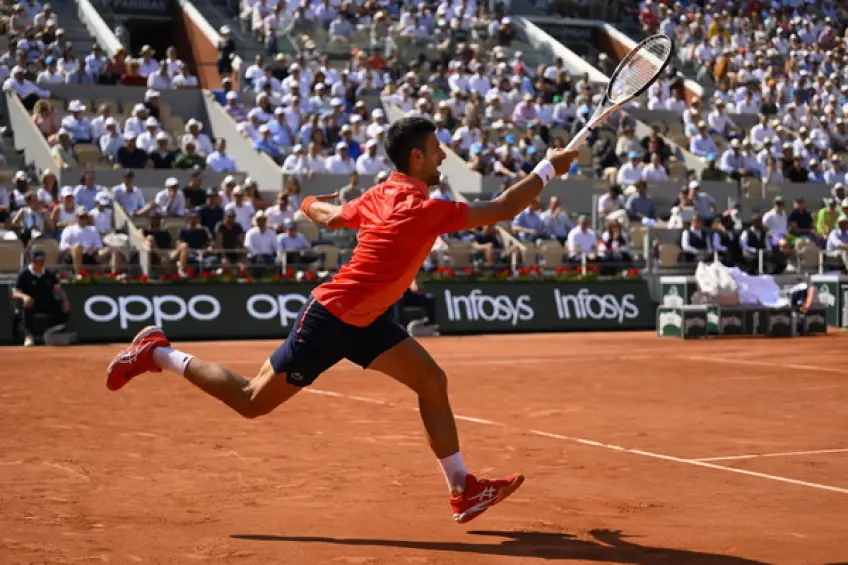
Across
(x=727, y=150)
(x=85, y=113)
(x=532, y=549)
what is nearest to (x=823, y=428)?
(x=532, y=549)

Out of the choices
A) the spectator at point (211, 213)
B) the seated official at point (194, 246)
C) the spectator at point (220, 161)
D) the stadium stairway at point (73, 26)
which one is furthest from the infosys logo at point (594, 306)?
the stadium stairway at point (73, 26)

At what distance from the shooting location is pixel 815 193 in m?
31.8

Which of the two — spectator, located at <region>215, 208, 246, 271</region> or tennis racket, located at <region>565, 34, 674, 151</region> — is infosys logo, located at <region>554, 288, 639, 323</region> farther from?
tennis racket, located at <region>565, 34, 674, 151</region>

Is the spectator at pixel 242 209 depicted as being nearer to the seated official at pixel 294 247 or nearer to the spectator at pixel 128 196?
the seated official at pixel 294 247

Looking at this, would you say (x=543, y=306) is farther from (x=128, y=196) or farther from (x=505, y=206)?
(x=505, y=206)

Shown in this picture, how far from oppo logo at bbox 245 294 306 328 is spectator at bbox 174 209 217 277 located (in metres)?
1.00

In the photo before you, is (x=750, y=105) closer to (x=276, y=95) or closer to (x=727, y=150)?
(x=727, y=150)

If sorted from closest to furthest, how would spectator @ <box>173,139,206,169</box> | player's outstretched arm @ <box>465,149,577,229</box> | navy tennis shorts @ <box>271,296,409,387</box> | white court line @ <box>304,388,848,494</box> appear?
player's outstretched arm @ <box>465,149,577,229</box> → navy tennis shorts @ <box>271,296,409,387</box> → white court line @ <box>304,388,848,494</box> → spectator @ <box>173,139,206,169</box>

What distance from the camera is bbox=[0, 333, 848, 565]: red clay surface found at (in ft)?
20.9

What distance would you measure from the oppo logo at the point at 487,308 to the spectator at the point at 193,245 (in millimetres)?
4070

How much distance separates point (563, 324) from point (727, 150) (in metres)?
9.09

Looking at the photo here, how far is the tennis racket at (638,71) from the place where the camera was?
7965 millimetres

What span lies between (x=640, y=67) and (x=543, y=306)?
53.7 ft

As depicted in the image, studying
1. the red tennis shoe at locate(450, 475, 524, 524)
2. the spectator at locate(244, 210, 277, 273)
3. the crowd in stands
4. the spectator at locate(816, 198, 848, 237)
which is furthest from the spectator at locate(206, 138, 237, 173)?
the red tennis shoe at locate(450, 475, 524, 524)
